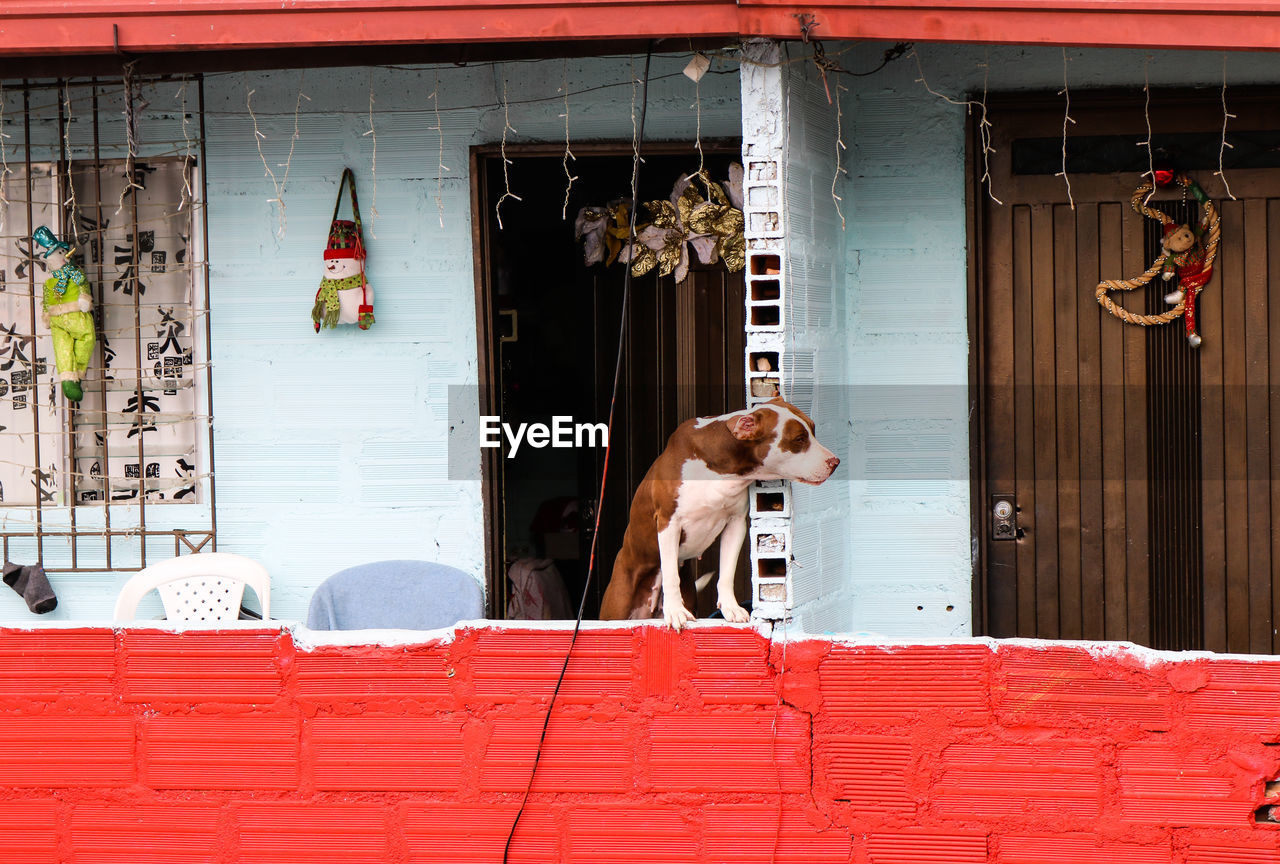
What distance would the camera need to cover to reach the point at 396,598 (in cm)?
511

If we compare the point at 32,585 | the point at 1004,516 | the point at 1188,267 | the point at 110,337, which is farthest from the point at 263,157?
the point at 1188,267

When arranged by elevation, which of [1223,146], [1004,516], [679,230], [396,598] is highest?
[1223,146]

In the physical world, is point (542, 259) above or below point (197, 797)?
above

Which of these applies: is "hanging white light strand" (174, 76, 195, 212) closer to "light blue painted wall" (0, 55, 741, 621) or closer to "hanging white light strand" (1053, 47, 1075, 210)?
"light blue painted wall" (0, 55, 741, 621)

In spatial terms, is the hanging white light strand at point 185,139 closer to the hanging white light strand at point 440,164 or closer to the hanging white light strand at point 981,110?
the hanging white light strand at point 440,164

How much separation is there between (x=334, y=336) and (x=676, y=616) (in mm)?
2405

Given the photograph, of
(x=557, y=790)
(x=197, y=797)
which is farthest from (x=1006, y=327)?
(x=197, y=797)

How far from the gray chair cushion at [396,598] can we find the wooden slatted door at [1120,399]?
224cm

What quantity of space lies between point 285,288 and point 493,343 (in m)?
0.97

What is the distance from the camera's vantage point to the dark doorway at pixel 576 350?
5.48m

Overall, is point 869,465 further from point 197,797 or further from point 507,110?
point 197,797

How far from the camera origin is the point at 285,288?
17.8 feet

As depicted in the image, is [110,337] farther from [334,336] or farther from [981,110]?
[981,110]

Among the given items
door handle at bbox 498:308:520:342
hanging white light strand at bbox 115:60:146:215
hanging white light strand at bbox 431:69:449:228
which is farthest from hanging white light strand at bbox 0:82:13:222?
door handle at bbox 498:308:520:342
